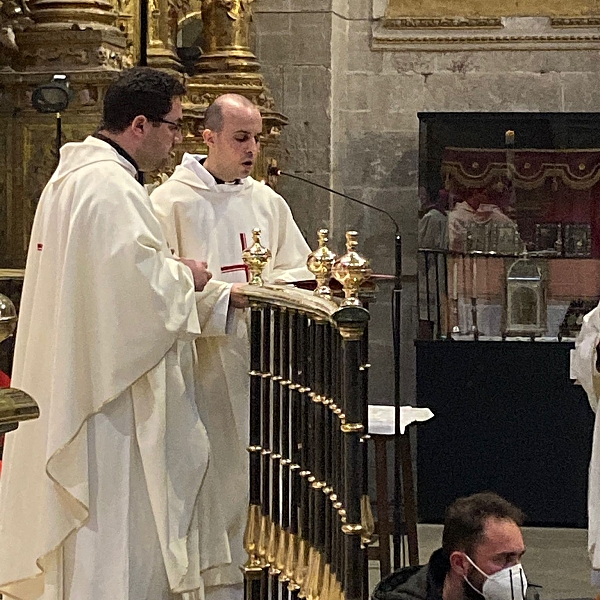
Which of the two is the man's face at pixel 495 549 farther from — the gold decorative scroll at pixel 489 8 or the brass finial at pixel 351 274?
the gold decorative scroll at pixel 489 8

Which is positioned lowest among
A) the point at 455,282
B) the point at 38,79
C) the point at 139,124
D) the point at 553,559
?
the point at 553,559

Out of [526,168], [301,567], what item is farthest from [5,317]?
[526,168]

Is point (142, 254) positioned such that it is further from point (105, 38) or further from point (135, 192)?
point (105, 38)

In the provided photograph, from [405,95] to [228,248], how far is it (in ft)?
17.7

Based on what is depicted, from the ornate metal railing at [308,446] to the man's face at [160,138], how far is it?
0.55 metres

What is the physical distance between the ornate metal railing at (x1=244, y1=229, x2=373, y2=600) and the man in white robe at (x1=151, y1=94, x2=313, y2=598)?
0.49 m

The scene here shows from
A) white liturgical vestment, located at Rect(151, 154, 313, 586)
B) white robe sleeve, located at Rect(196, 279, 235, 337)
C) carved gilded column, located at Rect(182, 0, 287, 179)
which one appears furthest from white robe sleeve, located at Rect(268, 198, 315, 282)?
Result: carved gilded column, located at Rect(182, 0, 287, 179)

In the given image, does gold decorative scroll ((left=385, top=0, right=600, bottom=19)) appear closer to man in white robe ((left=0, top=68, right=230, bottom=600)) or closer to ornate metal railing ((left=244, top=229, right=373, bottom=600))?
man in white robe ((left=0, top=68, right=230, bottom=600))

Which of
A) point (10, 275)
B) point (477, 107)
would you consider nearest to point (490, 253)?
point (477, 107)

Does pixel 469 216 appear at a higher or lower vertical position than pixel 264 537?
higher

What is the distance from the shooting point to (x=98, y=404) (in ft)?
15.2

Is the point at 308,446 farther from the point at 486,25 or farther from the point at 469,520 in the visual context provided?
the point at 486,25

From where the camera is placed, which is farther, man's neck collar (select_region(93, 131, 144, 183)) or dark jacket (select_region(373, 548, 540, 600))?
→ man's neck collar (select_region(93, 131, 144, 183))

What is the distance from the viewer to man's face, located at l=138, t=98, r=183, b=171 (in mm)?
4832
